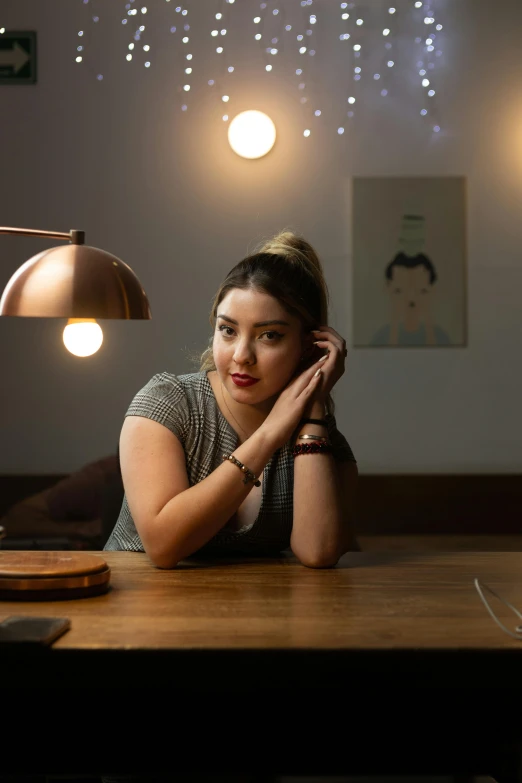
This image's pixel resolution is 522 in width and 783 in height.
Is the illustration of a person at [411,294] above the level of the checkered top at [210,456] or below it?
above

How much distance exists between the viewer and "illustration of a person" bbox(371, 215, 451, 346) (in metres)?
4.21

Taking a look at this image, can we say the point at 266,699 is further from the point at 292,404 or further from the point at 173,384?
the point at 173,384

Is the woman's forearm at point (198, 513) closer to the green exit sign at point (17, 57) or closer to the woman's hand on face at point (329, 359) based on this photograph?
the woman's hand on face at point (329, 359)

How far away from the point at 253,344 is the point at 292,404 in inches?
6.1

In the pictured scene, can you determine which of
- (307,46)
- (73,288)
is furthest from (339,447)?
(307,46)

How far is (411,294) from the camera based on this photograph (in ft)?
13.8

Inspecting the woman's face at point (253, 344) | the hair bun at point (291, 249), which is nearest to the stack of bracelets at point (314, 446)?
the woman's face at point (253, 344)

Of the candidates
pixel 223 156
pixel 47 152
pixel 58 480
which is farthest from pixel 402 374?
pixel 47 152

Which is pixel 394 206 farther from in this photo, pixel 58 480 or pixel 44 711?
pixel 44 711

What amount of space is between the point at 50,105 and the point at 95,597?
3.26 metres

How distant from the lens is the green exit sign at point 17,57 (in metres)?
4.18

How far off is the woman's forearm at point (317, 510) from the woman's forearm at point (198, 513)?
6.0 inches

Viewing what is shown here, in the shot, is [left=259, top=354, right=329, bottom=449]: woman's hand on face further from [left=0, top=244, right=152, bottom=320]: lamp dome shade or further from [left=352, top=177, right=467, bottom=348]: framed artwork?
[left=352, top=177, right=467, bottom=348]: framed artwork

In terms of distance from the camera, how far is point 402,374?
13.9 feet
